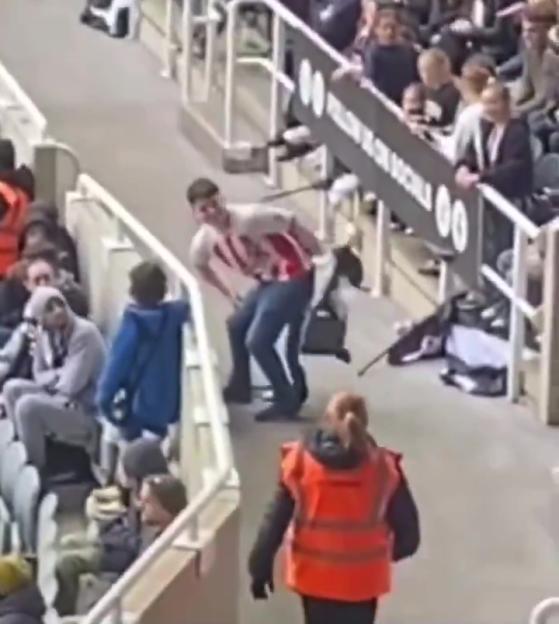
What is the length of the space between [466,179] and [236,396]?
140cm

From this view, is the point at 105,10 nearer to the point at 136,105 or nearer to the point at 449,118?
the point at 136,105

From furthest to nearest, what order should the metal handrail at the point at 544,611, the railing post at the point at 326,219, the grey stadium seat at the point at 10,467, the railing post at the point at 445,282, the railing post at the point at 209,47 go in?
the railing post at the point at 209,47 < the railing post at the point at 326,219 < the railing post at the point at 445,282 < the grey stadium seat at the point at 10,467 < the metal handrail at the point at 544,611

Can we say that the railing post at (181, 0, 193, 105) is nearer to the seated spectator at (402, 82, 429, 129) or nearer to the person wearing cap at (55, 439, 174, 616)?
the seated spectator at (402, 82, 429, 129)

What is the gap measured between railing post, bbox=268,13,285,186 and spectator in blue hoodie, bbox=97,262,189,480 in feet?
14.0

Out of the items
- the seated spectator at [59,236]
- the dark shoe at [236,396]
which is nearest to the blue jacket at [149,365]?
the dark shoe at [236,396]

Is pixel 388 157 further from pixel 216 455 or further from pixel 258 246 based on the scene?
pixel 216 455

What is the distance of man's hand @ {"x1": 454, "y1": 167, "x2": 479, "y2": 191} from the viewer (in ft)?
37.5

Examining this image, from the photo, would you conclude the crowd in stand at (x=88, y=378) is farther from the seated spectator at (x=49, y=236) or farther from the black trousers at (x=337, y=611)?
the black trousers at (x=337, y=611)

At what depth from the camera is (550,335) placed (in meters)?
11.0

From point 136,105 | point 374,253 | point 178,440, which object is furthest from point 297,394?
point 136,105

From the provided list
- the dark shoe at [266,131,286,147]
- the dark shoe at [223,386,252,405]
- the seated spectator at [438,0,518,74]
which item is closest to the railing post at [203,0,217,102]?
the dark shoe at [266,131,286,147]

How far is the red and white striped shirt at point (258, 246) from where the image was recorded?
1067 centimetres

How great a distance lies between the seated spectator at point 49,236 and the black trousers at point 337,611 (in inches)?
127

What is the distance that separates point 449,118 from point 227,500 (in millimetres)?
4288
